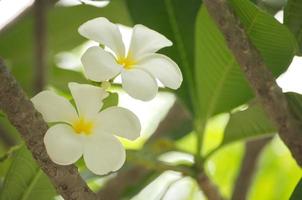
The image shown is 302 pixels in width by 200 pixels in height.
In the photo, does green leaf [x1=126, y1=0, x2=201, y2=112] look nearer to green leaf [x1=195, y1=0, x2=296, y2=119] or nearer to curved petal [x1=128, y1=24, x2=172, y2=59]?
green leaf [x1=195, y1=0, x2=296, y2=119]

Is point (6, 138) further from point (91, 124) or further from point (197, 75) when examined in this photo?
point (91, 124)

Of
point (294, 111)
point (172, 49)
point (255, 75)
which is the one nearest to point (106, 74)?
point (255, 75)

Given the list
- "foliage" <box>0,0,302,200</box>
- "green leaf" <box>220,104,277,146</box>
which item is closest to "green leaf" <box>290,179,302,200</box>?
"foliage" <box>0,0,302,200</box>

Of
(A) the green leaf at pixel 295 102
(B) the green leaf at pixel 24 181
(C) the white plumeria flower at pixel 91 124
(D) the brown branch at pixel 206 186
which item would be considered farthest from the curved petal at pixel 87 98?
(D) the brown branch at pixel 206 186

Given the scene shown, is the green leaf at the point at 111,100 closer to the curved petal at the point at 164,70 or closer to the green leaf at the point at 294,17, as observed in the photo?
the curved petal at the point at 164,70

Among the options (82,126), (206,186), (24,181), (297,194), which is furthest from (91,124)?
(206,186)

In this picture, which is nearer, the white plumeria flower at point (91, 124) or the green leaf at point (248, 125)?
the white plumeria flower at point (91, 124)
